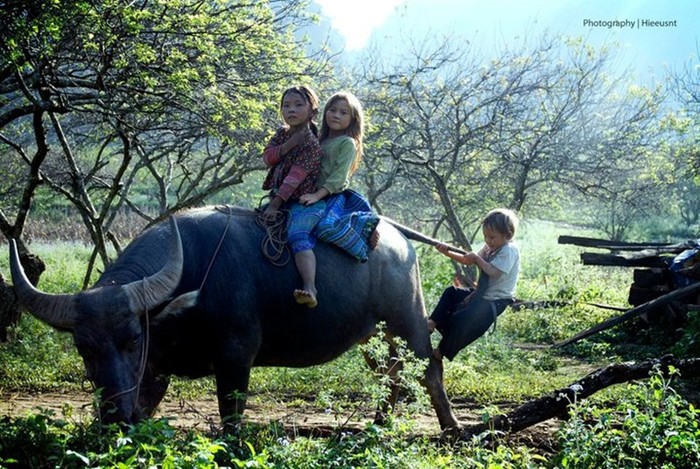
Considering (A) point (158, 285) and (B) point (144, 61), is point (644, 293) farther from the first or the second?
(A) point (158, 285)

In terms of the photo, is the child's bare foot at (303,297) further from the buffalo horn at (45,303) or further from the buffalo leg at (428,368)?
the buffalo horn at (45,303)

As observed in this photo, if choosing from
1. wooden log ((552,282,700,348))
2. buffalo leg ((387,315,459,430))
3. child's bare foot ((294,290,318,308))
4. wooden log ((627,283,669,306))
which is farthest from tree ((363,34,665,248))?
child's bare foot ((294,290,318,308))

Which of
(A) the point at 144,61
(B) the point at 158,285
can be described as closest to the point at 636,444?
(B) the point at 158,285

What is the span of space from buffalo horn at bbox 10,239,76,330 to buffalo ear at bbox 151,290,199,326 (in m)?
0.51

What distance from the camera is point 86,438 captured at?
3.89 metres

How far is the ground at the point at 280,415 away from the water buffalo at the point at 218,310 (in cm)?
62

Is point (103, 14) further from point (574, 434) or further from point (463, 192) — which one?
point (463, 192)

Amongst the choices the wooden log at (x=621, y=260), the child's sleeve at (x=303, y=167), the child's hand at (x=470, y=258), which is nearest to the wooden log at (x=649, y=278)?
the wooden log at (x=621, y=260)

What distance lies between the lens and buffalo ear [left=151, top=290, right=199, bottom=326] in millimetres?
4820

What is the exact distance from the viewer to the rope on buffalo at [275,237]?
18.3 ft

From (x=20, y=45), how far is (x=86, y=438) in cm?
454

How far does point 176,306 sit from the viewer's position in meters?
4.84

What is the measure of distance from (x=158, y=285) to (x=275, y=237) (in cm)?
114

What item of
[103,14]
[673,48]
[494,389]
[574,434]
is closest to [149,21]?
[103,14]
